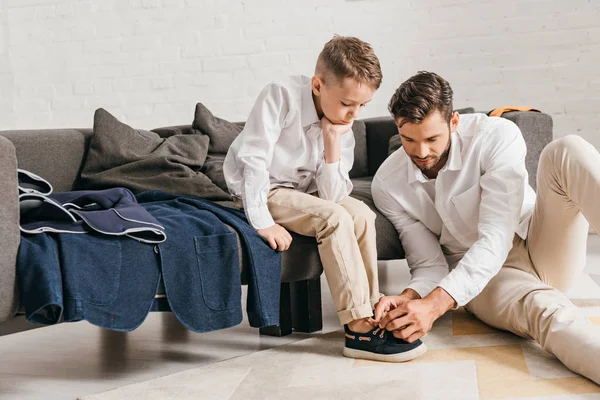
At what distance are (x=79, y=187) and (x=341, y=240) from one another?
1.07 metres

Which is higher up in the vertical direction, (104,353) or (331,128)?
(331,128)

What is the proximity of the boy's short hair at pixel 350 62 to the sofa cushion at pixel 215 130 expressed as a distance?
996 mm

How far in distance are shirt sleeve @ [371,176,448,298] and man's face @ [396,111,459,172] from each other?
0.75 feet

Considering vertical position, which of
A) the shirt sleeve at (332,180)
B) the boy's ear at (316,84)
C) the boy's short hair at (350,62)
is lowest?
the shirt sleeve at (332,180)

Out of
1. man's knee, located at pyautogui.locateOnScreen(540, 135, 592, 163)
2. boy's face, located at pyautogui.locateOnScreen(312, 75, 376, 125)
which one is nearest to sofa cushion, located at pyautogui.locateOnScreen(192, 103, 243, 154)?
boy's face, located at pyautogui.locateOnScreen(312, 75, 376, 125)

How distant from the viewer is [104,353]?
2.39 m

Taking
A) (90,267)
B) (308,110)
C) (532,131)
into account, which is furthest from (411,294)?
(532,131)

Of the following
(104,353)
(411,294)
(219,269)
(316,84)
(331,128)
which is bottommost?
(104,353)

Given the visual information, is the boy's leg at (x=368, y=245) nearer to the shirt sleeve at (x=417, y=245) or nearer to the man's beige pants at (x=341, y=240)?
the man's beige pants at (x=341, y=240)

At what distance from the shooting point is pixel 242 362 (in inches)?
83.0

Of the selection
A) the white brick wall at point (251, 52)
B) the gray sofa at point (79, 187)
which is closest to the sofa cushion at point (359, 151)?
the gray sofa at point (79, 187)

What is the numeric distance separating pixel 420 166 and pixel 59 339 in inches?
53.9

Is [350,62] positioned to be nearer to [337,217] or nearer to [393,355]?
[337,217]

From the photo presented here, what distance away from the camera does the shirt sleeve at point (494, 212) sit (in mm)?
2037
